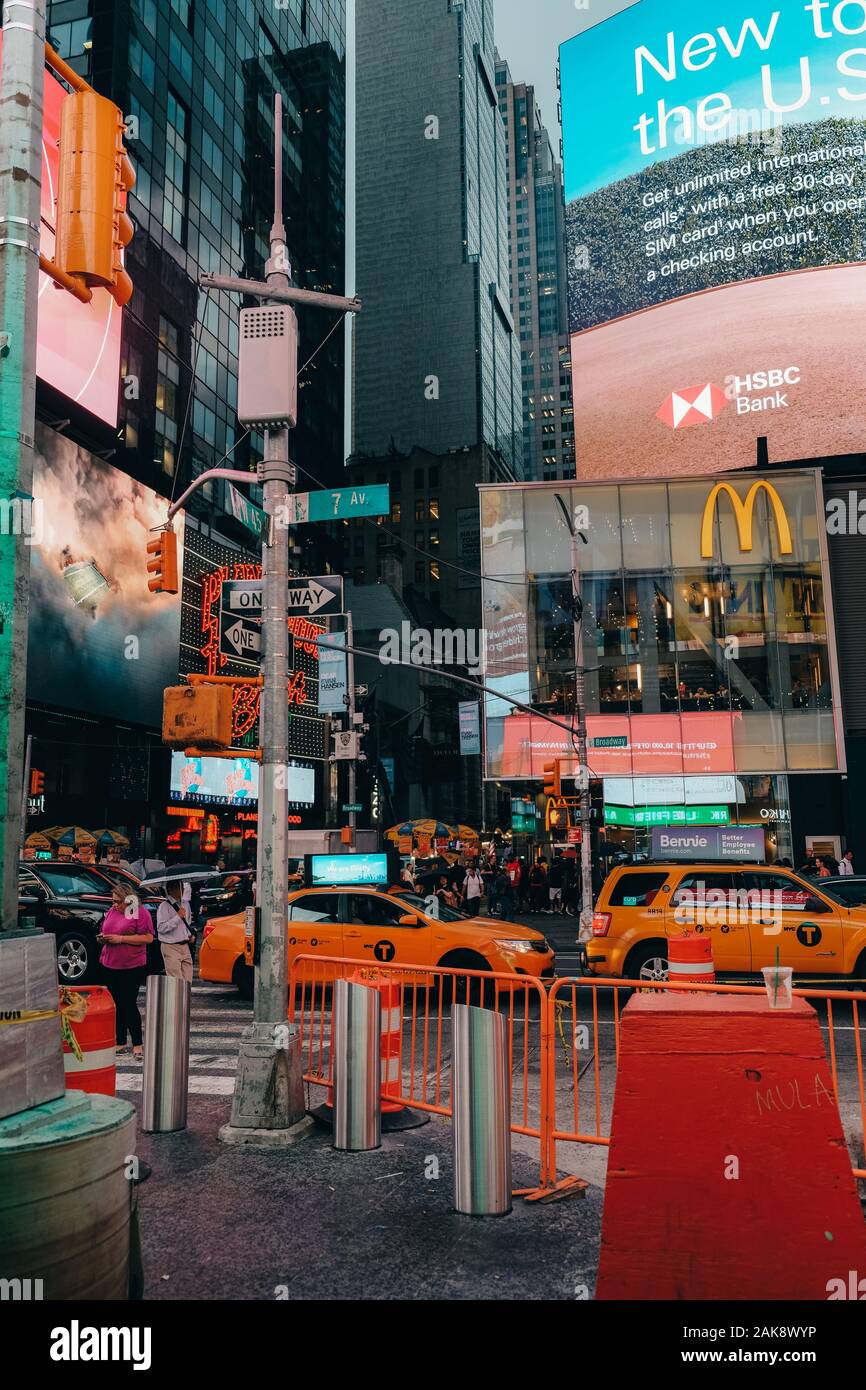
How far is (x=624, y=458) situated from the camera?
4109 cm

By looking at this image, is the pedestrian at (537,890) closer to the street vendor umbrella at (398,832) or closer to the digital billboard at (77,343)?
the street vendor umbrella at (398,832)

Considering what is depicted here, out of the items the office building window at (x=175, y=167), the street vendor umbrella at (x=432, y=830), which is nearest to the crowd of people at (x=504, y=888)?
the street vendor umbrella at (x=432, y=830)

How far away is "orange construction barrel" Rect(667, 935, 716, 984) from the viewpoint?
34.0 ft

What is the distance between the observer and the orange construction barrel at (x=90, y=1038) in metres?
6.25

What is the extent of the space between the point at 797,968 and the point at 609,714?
25.3 meters

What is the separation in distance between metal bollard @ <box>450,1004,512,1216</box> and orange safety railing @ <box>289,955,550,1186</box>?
170 millimetres

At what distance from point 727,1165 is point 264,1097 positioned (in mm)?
4308

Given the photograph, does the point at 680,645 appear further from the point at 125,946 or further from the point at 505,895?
the point at 125,946

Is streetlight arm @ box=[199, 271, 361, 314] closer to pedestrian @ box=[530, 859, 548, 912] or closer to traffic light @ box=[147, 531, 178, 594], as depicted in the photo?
traffic light @ box=[147, 531, 178, 594]

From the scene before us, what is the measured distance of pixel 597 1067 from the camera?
696 centimetres

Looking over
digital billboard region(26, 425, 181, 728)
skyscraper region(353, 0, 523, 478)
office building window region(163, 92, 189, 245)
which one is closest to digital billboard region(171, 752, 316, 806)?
digital billboard region(26, 425, 181, 728)

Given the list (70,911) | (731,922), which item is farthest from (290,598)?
(70,911)

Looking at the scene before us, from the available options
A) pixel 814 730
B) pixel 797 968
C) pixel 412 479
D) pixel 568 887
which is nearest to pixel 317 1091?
pixel 797 968

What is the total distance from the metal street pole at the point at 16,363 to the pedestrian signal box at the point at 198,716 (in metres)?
3.63
